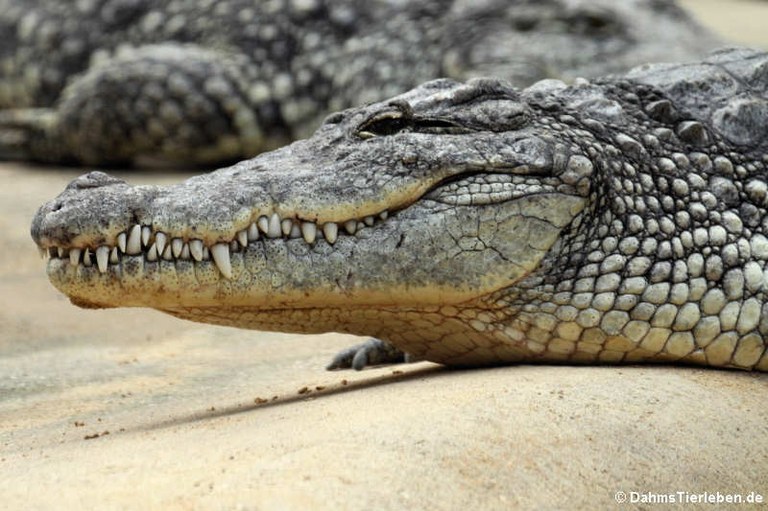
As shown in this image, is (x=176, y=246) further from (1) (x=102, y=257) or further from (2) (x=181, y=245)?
(1) (x=102, y=257)

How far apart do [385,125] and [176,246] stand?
77 centimetres

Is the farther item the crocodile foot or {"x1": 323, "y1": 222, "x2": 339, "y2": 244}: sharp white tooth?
the crocodile foot

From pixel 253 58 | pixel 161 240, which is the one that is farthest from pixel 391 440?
pixel 253 58

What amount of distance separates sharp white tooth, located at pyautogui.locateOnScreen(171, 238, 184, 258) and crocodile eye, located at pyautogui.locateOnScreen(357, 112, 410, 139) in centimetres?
67

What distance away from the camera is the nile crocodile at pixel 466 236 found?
359 centimetres

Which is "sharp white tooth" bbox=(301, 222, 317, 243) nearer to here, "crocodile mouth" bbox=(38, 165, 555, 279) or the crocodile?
"crocodile mouth" bbox=(38, 165, 555, 279)

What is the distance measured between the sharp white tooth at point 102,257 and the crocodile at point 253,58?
4702 mm

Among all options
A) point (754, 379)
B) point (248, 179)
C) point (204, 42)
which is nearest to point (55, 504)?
point (248, 179)

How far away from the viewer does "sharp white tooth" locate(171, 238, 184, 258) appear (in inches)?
140

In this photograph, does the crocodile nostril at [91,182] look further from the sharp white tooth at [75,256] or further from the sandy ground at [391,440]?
the sandy ground at [391,440]

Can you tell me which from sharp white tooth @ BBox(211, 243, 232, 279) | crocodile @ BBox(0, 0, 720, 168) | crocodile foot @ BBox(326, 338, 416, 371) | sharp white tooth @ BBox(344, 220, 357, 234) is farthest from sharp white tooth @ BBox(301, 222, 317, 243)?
crocodile @ BBox(0, 0, 720, 168)

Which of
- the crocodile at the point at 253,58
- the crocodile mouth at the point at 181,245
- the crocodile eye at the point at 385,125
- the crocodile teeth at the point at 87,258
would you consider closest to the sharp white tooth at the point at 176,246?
the crocodile mouth at the point at 181,245

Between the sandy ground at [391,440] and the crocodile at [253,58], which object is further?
the crocodile at [253,58]

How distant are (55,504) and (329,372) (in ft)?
6.42
